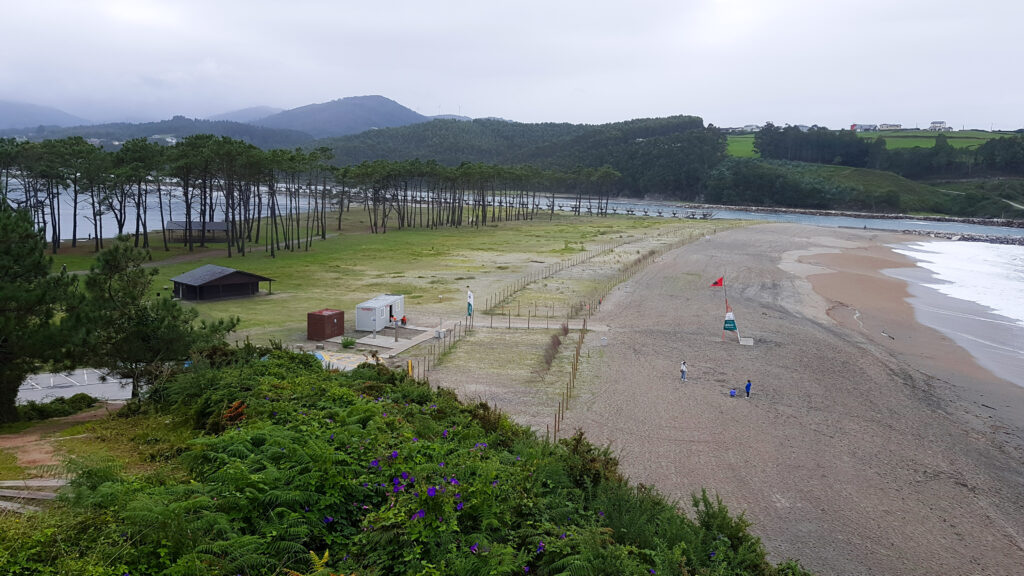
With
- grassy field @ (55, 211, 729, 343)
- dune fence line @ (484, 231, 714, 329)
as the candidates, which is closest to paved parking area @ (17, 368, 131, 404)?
grassy field @ (55, 211, 729, 343)

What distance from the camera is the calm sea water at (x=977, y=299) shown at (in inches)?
1201

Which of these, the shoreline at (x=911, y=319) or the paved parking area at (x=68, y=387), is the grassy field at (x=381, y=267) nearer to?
the paved parking area at (x=68, y=387)

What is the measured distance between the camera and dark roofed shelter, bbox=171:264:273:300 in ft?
124

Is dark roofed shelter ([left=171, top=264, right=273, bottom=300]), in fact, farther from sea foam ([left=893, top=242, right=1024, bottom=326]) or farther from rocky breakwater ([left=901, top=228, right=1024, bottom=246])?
rocky breakwater ([left=901, top=228, right=1024, bottom=246])

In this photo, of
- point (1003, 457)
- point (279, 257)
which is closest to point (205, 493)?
point (1003, 457)

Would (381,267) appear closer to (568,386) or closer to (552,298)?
(552,298)

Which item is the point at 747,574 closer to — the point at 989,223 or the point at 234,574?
the point at 234,574

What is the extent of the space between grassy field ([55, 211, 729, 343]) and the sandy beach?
40.7ft

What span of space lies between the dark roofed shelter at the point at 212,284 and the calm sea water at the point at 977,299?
138 ft

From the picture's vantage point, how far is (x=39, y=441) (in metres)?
11.4

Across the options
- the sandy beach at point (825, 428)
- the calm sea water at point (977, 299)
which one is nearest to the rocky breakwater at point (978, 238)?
the calm sea water at point (977, 299)

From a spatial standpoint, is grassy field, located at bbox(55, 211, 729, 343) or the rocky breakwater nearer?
grassy field, located at bbox(55, 211, 729, 343)

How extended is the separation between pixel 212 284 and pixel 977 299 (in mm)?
54379

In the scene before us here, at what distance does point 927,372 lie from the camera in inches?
1040
